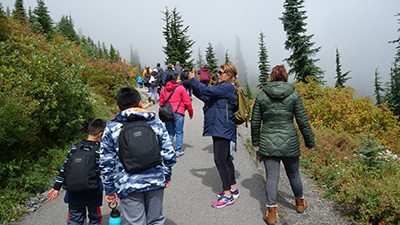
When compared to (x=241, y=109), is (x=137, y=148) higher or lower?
lower

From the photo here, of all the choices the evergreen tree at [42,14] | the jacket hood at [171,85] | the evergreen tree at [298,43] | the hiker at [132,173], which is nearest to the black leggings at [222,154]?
the hiker at [132,173]

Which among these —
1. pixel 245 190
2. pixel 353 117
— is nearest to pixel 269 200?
pixel 245 190

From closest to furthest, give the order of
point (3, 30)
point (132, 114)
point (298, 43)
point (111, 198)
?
point (132, 114) → point (111, 198) → point (3, 30) → point (298, 43)

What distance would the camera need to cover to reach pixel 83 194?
9.53ft

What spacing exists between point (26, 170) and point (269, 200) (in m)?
5.06

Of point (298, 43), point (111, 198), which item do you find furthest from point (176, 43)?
point (111, 198)

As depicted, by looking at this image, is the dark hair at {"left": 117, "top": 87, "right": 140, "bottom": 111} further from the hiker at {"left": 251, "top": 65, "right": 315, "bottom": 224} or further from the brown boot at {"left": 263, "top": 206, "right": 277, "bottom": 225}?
the brown boot at {"left": 263, "top": 206, "right": 277, "bottom": 225}

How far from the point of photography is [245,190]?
4.73 meters

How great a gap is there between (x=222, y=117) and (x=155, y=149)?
1883 millimetres

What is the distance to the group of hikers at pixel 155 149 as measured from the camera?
229 cm

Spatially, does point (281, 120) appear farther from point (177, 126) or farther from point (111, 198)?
point (177, 126)

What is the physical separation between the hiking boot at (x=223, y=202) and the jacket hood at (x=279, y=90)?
1.85 meters

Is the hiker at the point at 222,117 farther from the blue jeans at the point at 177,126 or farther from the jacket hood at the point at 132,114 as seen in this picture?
the blue jeans at the point at 177,126

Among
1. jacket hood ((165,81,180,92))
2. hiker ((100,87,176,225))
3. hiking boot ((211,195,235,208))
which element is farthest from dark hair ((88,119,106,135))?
jacket hood ((165,81,180,92))
